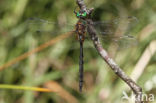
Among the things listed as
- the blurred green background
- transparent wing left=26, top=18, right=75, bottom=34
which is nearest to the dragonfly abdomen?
transparent wing left=26, top=18, right=75, bottom=34

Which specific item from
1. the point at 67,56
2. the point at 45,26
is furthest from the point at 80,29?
the point at 67,56

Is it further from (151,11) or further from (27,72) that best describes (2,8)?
(151,11)

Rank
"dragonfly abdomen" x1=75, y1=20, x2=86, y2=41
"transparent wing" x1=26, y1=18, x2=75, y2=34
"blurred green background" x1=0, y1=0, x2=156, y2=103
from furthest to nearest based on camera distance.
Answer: "blurred green background" x1=0, y1=0, x2=156, y2=103 → "transparent wing" x1=26, y1=18, x2=75, y2=34 → "dragonfly abdomen" x1=75, y1=20, x2=86, y2=41

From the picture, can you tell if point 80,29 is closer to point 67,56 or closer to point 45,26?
point 45,26

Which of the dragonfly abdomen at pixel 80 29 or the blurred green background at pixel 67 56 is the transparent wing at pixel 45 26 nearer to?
the blurred green background at pixel 67 56

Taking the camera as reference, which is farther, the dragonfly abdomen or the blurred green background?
the blurred green background

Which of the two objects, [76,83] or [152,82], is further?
[76,83]

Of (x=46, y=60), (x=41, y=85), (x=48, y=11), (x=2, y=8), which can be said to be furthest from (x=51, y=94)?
(x=2, y=8)

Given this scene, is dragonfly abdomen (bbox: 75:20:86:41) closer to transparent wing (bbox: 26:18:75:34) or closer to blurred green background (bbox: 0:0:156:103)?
transparent wing (bbox: 26:18:75:34)
